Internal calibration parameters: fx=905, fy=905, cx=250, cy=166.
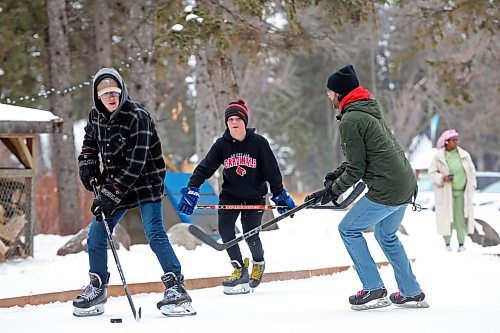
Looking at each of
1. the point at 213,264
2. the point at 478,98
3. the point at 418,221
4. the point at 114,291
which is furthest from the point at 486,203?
the point at 478,98

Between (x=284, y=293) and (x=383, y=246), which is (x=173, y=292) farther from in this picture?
(x=284, y=293)

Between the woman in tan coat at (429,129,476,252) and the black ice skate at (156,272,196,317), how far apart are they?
644 centimetres

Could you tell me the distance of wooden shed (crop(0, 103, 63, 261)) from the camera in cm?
941

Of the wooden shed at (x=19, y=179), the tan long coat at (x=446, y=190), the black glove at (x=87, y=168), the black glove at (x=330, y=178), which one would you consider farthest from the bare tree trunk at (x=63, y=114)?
the black glove at (x=330, y=178)

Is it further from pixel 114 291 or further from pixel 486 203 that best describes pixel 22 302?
pixel 486 203

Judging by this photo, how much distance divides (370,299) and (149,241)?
156cm

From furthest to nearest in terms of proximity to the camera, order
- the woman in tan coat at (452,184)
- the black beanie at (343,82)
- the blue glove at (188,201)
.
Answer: the woman in tan coat at (452,184) → the blue glove at (188,201) → the black beanie at (343,82)

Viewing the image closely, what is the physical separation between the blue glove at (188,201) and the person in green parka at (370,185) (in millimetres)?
1327

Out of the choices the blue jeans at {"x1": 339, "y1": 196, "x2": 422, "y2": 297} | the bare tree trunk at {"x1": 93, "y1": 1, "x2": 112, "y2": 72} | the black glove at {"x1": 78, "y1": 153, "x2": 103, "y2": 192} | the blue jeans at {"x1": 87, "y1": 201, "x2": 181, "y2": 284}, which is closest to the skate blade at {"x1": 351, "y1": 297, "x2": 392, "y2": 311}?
the blue jeans at {"x1": 339, "y1": 196, "x2": 422, "y2": 297}

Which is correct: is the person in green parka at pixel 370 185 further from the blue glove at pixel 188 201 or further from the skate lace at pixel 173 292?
the blue glove at pixel 188 201

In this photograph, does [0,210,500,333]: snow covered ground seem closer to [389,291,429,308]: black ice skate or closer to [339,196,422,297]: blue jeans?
[389,291,429,308]: black ice skate

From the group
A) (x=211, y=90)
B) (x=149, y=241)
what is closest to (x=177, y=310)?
(x=149, y=241)

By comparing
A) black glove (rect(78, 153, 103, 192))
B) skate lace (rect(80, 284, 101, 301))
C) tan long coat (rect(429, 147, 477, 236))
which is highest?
black glove (rect(78, 153, 103, 192))

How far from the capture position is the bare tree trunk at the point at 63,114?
13.8 metres
